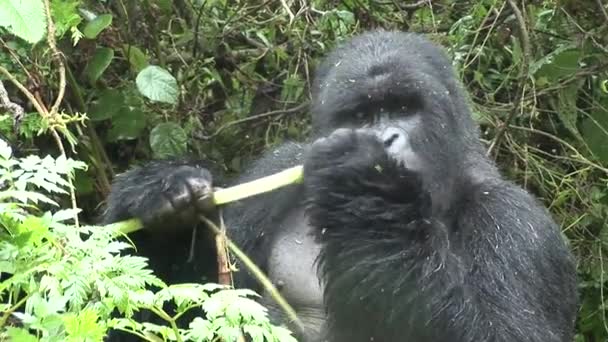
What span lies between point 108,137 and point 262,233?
3.74 ft

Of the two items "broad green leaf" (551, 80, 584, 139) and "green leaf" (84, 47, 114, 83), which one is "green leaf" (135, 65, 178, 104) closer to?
"green leaf" (84, 47, 114, 83)

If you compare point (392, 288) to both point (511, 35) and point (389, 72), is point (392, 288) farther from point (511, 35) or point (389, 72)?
point (511, 35)

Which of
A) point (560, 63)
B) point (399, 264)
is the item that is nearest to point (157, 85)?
point (399, 264)

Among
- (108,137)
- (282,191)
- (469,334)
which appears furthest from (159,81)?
(469,334)

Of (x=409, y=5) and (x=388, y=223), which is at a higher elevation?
(x=388, y=223)

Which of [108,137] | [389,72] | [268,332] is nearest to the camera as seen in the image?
[268,332]

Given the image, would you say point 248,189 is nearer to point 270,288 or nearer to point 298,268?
point 270,288

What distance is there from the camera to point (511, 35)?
5.11 metres

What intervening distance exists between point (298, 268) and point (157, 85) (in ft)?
3.48

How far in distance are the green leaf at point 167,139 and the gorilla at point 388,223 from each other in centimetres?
66

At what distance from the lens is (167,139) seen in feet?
14.6

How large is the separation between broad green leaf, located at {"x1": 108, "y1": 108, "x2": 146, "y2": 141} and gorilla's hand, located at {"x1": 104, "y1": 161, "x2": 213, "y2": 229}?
110 centimetres

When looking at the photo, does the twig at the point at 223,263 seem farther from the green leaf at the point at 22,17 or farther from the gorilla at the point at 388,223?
the green leaf at the point at 22,17

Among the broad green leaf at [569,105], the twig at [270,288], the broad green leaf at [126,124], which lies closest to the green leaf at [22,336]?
the twig at [270,288]
